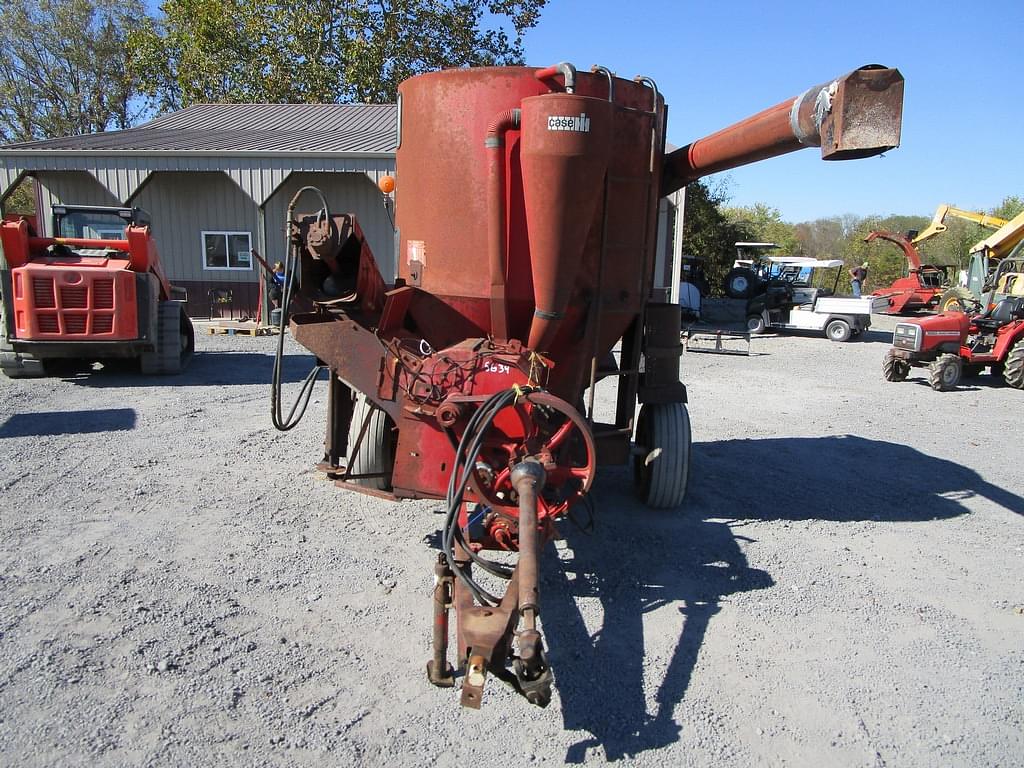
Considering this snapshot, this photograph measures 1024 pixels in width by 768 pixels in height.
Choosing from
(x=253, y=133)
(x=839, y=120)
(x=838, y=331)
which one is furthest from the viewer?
(x=253, y=133)

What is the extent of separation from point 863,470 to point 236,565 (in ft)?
17.4

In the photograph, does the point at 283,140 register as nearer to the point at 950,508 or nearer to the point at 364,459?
the point at 364,459

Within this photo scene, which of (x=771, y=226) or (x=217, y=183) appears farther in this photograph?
(x=771, y=226)

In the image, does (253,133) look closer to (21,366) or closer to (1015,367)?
(21,366)

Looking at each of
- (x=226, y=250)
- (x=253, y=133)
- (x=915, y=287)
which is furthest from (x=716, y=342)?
(x=915, y=287)

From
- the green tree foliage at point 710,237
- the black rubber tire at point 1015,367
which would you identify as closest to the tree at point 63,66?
the green tree foliage at point 710,237

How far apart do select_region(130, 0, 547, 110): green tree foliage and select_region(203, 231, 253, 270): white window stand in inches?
405

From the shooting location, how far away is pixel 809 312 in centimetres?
1784

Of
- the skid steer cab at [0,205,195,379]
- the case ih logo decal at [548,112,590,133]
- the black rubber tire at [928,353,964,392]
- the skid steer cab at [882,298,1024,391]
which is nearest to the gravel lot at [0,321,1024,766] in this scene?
the skid steer cab at [0,205,195,379]

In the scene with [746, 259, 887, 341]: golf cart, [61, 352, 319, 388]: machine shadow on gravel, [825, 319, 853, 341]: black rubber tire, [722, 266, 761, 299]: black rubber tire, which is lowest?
[61, 352, 319, 388]: machine shadow on gravel

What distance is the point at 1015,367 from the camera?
11.1 meters

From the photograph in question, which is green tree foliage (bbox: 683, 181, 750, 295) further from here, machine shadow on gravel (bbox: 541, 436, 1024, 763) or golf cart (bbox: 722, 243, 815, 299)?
machine shadow on gravel (bbox: 541, 436, 1024, 763)

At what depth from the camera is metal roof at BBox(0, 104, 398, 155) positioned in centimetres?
1538

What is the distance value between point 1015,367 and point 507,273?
34.0 ft
